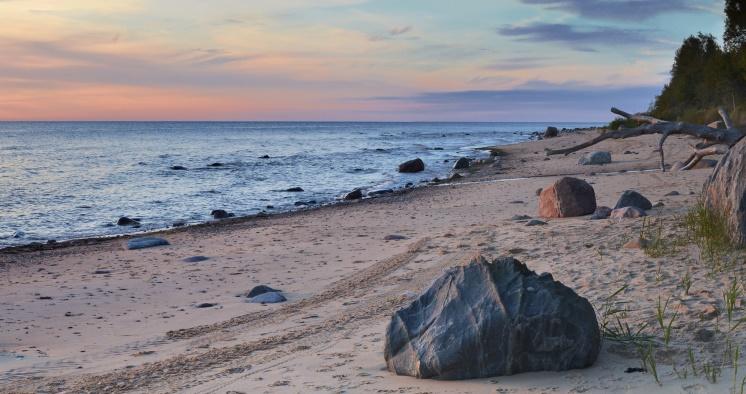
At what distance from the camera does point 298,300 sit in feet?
28.7

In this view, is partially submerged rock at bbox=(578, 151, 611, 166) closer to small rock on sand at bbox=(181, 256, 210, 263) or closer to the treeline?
the treeline

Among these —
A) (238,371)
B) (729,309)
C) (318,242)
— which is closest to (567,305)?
(729,309)

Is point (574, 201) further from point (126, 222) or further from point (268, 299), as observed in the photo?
point (126, 222)

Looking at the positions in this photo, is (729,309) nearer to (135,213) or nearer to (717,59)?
(135,213)

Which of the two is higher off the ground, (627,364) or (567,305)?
(567,305)

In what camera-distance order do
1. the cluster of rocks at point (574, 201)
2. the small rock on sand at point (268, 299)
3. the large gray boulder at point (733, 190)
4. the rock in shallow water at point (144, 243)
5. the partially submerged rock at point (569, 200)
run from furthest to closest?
the rock in shallow water at point (144, 243) → the partially submerged rock at point (569, 200) → the cluster of rocks at point (574, 201) → the small rock on sand at point (268, 299) → the large gray boulder at point (733, 190)

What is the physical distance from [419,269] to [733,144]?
4141 mm

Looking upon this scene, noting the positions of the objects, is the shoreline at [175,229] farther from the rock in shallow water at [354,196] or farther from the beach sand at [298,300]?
the beach sand at [298,300]

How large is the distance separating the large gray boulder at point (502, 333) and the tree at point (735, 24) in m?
39.9

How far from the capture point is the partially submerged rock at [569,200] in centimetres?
1269

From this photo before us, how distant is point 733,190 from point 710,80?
39.4 meters

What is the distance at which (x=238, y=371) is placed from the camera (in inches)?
226

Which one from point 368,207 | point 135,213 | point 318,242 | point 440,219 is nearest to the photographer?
point 318,242

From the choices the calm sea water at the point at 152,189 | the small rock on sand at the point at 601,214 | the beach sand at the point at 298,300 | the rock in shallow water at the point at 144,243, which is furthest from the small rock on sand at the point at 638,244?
the calm sea water at the point at 152,189
